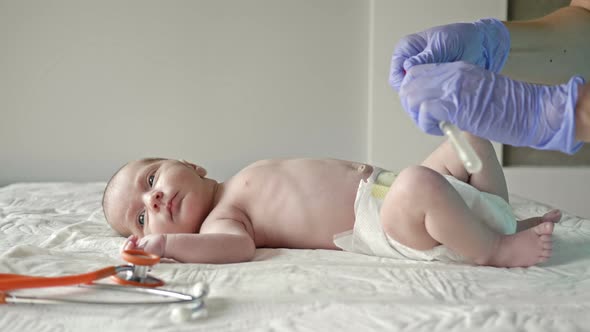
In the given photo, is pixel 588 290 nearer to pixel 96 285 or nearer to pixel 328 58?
pixel 96 285

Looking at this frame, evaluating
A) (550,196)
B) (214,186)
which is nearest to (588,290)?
(214,186)

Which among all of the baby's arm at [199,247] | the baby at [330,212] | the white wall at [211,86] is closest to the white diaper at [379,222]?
the baby at [330,212]

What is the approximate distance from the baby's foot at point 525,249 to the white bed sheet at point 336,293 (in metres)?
0.02

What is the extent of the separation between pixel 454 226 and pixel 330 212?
289mm

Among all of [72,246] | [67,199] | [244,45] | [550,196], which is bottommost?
[550,196]

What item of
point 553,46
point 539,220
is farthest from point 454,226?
point 553,46

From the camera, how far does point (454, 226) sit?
3.02 ft

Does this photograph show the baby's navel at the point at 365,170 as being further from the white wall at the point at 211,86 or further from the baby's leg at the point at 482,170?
the white wall at the point at 211,86

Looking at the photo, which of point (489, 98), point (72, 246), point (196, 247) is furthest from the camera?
point (72, 246)

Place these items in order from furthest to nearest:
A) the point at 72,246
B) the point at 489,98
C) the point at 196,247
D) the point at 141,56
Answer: the point at 141,56
the point at 72,246
the point at 196,247
the point at 489,98

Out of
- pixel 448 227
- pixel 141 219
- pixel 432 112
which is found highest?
pixel 432 112

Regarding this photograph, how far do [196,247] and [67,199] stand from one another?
871 mm

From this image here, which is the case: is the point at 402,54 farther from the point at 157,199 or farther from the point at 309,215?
the point at 157,199

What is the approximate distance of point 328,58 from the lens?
7.89 feet
